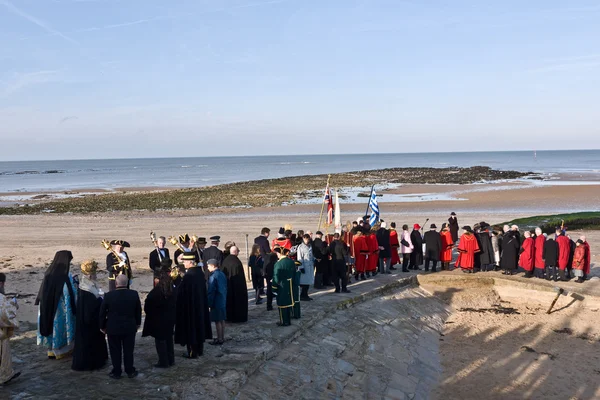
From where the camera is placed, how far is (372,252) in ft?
48.4

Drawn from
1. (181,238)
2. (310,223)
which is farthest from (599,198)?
(181,238)

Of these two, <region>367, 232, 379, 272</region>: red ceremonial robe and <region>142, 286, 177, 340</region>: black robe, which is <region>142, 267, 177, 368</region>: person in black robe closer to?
<region>142, 286, 177, 340</region>: black robe

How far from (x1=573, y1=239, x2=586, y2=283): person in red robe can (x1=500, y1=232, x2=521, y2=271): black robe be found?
5.12 ft

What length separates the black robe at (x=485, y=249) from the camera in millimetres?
15930

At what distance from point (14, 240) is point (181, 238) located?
60.3 feet

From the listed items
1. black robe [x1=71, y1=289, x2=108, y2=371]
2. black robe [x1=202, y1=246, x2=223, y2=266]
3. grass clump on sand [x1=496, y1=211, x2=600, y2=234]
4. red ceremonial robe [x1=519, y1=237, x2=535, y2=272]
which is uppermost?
black robe [x1=202, y1=246, x2=223, y2=266]

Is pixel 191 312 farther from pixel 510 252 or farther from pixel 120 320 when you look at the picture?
pixel 510 252

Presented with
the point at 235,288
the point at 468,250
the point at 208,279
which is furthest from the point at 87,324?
the point at 468,250

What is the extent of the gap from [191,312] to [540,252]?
36.5ft

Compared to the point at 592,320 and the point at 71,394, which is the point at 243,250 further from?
the point at 71,394

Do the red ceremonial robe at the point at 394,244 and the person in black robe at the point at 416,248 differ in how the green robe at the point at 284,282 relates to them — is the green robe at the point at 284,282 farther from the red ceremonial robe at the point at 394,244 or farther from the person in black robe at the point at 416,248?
the person in black robe at the point at 416,248

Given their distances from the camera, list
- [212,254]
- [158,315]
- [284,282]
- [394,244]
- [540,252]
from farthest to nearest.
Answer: [394,244], [540,252], [212,254], [284,282], [158,315]

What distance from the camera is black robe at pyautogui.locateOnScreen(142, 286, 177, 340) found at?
746 centimetres

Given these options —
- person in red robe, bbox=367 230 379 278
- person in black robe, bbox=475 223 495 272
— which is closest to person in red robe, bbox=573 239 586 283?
person in black robe, bbox=475 223 495 272
